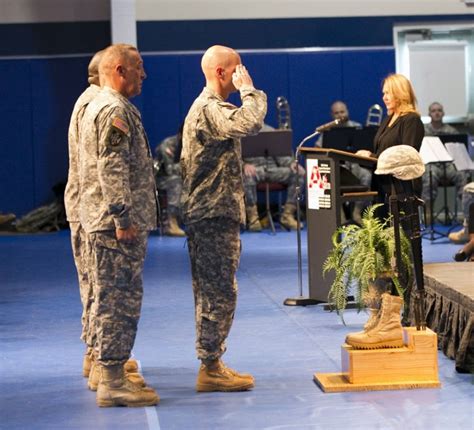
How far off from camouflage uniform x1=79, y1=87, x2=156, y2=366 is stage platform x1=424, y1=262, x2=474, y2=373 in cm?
174

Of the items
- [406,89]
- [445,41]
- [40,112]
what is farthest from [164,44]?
[406,89]

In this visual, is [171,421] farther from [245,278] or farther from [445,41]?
[445,41]

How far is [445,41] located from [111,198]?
1138 cm

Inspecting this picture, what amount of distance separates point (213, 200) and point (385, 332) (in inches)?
41.8

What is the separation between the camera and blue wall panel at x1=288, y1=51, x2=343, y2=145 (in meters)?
15.4

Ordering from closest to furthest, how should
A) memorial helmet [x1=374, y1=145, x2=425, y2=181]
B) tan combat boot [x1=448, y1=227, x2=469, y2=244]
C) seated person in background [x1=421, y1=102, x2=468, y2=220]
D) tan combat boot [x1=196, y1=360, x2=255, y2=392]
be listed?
tan combat boot [x1=196, y1=360, x2=255, y2=392] → memorial helmet [x1=374, y1=145, x2=425, y2=181] → tan combat boot [x1=448, y1=227, x2=469, y2=244] → seated person in background [x1=421, y1=102, x2=468, y2=220]

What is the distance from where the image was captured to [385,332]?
18.2 feet

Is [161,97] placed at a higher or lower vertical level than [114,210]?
higher

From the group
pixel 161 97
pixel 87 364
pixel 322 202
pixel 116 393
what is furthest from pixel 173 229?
pixel 116 393

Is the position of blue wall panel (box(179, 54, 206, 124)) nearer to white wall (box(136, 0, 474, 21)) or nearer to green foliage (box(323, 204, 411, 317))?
white wall (box(136, 0, 474, 21))

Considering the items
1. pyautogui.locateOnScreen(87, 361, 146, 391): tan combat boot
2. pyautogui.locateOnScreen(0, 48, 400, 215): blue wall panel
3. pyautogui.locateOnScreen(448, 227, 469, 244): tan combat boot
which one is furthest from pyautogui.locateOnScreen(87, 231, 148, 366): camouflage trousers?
pyautogui.locateOnScreen(0, 48, 400, 215): blue wall panel

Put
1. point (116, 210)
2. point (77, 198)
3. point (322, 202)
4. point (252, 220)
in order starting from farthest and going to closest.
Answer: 1. point (252, 220)
2. point (322, 202)
3. point (77, 198)
4. point (116, 210)

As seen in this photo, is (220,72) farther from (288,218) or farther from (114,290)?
(288,218)

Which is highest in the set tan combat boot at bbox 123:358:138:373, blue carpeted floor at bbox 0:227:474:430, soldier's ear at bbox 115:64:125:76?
soldier's ear at bbox 115:64:125:76
